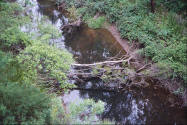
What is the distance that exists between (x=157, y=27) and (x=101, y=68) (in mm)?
3730

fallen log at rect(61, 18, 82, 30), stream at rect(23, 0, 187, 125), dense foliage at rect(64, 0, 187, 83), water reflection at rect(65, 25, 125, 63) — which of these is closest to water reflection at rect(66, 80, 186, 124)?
stream at rect(23, 0, 187, 125)

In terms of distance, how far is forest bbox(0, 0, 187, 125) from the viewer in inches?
213

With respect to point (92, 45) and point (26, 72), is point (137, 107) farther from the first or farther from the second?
point (92, 45)

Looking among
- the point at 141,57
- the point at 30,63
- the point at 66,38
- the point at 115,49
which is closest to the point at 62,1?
the point at 66,38

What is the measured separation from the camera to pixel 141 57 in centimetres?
978

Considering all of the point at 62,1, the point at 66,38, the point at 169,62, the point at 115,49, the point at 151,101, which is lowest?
the point at 151,101

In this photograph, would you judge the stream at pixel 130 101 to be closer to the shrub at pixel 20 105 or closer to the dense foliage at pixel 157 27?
the dense foliage at pixel 157 27

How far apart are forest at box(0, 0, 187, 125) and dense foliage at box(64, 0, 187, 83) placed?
A: 0.04 meters

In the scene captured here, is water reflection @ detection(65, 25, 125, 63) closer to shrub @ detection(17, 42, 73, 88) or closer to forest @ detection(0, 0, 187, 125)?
forest @ detection(0, 0, 187, 125)

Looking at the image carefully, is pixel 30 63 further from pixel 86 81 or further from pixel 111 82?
pixel 111 82

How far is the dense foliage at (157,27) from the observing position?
8.38 metres

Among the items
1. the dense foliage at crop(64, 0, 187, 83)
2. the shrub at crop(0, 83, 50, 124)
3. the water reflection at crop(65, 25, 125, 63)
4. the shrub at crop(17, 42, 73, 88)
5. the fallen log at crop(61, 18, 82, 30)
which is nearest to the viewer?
the shrub at crop(0, 83, 50, 124)

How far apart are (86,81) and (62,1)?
28.5ft

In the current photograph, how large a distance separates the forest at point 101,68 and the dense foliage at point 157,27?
4 centimetres
